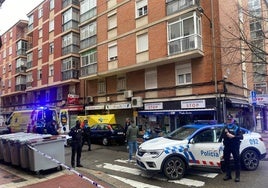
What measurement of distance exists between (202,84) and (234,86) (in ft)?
10.3

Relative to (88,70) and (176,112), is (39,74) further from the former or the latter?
(176,112)

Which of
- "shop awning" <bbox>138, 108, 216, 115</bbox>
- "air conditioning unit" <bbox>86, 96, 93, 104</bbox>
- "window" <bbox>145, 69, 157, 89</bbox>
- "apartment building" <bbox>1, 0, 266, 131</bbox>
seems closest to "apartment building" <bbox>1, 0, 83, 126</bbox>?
"apartment building" <bbox>1, 0, 266, 131</bbox>

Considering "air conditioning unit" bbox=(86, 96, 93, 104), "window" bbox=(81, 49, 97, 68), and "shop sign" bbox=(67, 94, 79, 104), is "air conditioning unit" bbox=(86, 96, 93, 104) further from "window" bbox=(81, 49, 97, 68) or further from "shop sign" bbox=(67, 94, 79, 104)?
"window" bbox=(81, 49, 97, 68)

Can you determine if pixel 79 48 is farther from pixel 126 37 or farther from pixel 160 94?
pixel 160 94

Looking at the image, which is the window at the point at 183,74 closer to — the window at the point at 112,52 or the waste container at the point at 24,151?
the window at the point at 112,52

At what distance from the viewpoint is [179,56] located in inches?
725

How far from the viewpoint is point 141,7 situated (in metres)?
22.0

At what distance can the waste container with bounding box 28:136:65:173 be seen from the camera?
8469 mm

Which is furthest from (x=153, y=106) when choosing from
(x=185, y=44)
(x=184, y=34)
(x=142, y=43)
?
(x=184, y=34)

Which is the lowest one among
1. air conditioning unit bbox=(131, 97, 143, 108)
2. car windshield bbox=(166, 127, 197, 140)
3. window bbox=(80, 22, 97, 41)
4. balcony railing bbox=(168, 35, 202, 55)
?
car windshield bbox=(166, 127, 197, 140)

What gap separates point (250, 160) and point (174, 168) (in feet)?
9.19

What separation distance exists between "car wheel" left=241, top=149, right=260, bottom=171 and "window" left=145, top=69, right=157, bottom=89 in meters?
12.2

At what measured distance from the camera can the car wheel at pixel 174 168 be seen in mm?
8289

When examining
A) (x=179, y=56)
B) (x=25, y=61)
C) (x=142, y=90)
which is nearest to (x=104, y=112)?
(x=142, y=90)
